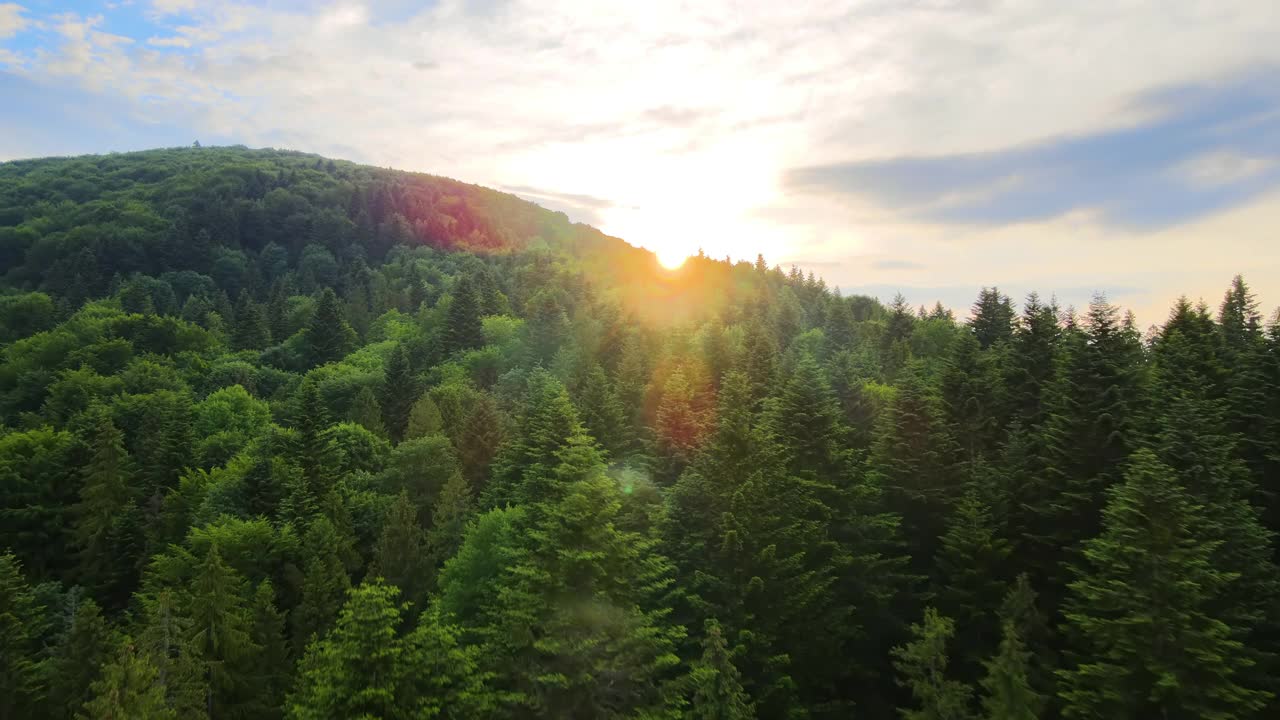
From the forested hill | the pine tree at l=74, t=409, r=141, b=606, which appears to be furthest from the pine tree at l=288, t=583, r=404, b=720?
the pine tree at l=74, t=409, r=141, b=606

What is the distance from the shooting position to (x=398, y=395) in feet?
258

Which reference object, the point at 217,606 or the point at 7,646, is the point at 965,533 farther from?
the point at 7,646

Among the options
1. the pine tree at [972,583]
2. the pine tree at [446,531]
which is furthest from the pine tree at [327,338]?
the pine tree at [972,583]

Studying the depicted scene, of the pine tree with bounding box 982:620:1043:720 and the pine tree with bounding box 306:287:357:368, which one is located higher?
the pine tree with bounding box 306:287:357:368

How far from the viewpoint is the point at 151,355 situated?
99125 millimetres

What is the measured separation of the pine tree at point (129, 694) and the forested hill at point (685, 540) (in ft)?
0.53

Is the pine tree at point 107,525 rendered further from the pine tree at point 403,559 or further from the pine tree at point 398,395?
the pine tree at point 403,559

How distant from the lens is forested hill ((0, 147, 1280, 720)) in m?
25.8

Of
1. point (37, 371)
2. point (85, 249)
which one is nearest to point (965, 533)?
point (37, 371)

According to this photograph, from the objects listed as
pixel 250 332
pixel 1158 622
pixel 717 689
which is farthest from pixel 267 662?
pixel 250 332

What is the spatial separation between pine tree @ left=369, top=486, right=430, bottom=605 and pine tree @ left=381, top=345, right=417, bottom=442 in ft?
116

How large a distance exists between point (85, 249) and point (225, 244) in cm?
3057

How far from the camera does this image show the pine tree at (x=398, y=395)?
251ft

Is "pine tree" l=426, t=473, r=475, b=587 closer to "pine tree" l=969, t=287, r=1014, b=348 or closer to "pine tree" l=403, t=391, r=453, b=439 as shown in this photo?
"pine tree" l=403, t=391, r=453, b=439
